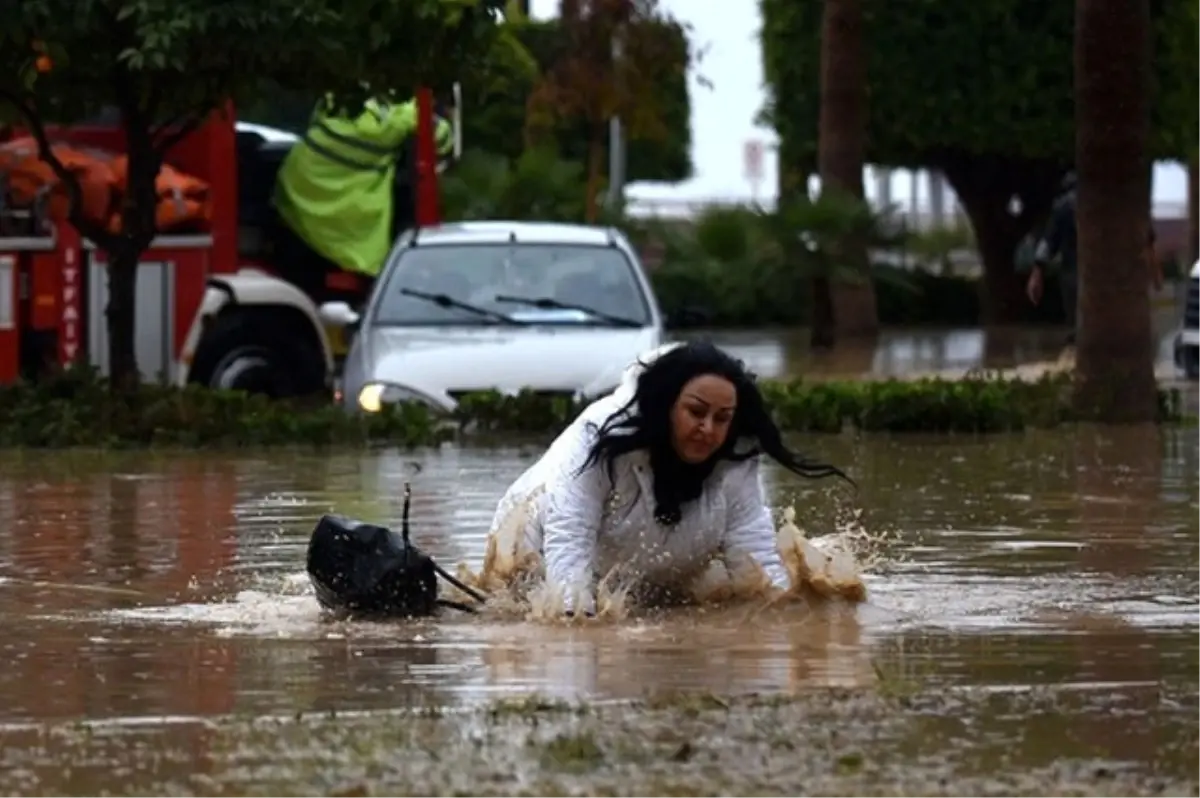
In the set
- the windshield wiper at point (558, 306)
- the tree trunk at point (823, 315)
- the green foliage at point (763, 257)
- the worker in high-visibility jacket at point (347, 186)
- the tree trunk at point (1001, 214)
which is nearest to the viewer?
the windshield wiper at point (558, 306)

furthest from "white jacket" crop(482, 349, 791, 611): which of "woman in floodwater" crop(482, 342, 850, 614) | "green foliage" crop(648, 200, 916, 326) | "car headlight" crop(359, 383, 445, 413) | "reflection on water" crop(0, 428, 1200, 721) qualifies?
"green foliage" crop(648, 200, 916, 326)

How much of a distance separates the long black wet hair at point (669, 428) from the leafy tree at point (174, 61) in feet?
27.0

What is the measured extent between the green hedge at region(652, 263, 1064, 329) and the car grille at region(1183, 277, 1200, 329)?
5.96 m

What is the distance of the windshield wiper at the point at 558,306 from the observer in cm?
1877

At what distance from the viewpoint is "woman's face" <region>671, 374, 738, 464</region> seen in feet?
31.2

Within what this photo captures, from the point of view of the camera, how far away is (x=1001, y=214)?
37.0m

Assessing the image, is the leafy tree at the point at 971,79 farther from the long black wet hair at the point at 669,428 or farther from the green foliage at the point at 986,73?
the long black wet hair at the point at 669,428

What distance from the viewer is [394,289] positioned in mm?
19250

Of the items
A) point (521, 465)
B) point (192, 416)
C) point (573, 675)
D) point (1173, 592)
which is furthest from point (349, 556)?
point (192, 416)

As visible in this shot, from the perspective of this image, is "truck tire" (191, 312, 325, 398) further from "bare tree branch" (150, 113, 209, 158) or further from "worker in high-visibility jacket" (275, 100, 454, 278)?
"bare tree branch" (150, 113, 209, 158)

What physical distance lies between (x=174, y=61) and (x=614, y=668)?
9137 millimetres

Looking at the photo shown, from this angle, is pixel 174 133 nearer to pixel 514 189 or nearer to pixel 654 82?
pixel 514 189

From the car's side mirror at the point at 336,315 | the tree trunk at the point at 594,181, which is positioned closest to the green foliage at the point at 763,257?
the tree trunk at the point at 594,181

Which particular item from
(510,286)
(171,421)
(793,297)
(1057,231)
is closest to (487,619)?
(171,421)
